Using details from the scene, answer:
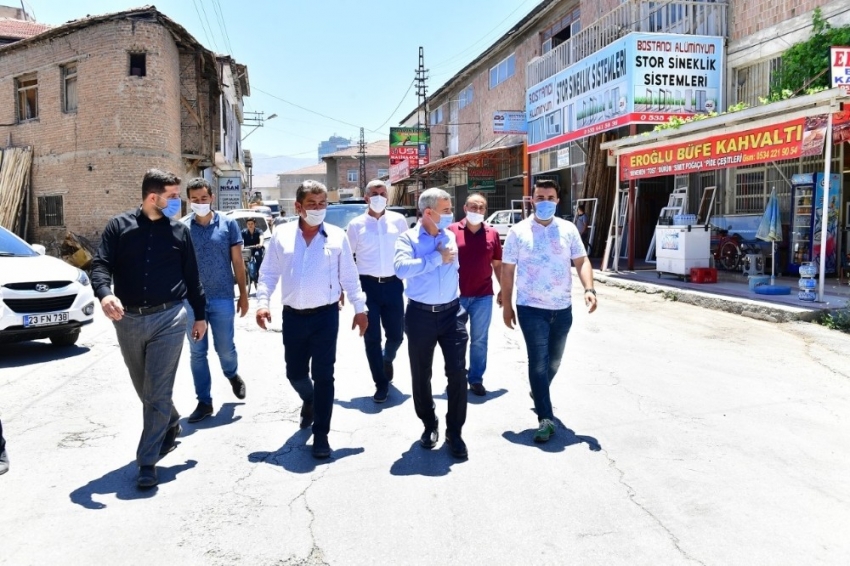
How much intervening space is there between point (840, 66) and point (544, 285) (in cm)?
909

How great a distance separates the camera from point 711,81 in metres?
16.4

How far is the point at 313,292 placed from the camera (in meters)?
4.73

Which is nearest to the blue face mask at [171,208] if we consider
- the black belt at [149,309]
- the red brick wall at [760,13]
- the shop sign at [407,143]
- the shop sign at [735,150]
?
the black belt at [149,309]

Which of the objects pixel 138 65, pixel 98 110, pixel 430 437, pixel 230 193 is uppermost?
pixel 138 65

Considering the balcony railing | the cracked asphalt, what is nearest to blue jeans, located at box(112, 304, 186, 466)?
the cracked asphalt

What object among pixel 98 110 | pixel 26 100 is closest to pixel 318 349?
pixel 98 110

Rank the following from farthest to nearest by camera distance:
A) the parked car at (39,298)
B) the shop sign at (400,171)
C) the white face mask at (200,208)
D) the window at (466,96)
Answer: the shop sign at (400,171) < the window at (466,96) < the parked car at (39,298) < the white face mask at (200,208)

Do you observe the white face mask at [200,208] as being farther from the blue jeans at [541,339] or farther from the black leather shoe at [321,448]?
the blue jeans at [541,339]

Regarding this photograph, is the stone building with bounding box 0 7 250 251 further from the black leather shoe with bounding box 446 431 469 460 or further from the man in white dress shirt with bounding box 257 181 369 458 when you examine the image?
the black leather shoe with bounding box 446 431 469 460

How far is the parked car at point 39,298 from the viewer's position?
775 cm

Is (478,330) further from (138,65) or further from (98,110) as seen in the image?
(98,110)

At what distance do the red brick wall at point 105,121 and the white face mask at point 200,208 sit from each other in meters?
16.8

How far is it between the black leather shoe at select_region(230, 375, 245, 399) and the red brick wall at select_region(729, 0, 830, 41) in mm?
13750

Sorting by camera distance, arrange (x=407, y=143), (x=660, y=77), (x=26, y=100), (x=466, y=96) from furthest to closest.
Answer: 1. (x=407, y=143)
2. (x=466, y=96)
3. (x=26, y=100)
4. (x=660, y=77)
